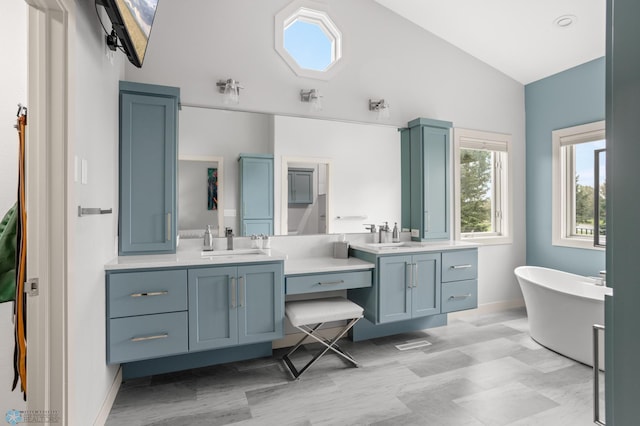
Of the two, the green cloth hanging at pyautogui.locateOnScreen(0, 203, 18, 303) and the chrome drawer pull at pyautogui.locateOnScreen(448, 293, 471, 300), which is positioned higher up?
the green cloth hanging at pyautogui.locateOnScreen(0, 203, 18, 303)

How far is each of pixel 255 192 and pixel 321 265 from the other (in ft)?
2.67

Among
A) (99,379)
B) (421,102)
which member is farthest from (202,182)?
(421,102)

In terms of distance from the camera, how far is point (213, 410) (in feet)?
6.74

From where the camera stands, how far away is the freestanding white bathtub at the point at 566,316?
2.64 metres

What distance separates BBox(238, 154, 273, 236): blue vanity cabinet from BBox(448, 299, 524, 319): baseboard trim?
2.35 m

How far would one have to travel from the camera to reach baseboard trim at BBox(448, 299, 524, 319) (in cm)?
377

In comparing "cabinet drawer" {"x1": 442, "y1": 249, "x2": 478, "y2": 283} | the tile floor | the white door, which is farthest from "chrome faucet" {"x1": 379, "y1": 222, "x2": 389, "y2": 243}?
the white door

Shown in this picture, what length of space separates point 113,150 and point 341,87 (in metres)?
1.98

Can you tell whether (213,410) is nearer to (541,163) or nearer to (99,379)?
(99,379)

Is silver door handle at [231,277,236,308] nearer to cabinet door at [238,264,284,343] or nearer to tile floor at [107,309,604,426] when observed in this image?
cabinet door at [238,264,284,343]

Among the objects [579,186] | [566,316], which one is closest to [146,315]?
[566,316]

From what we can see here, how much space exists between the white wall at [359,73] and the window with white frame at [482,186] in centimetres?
13

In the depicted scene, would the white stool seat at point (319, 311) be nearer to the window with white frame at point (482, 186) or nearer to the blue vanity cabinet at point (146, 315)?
the blue vanity cabinet at point (146, 315)

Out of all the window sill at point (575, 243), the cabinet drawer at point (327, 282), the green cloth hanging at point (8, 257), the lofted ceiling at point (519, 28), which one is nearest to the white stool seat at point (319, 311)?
the cabinet drawer at point (327, 282)
